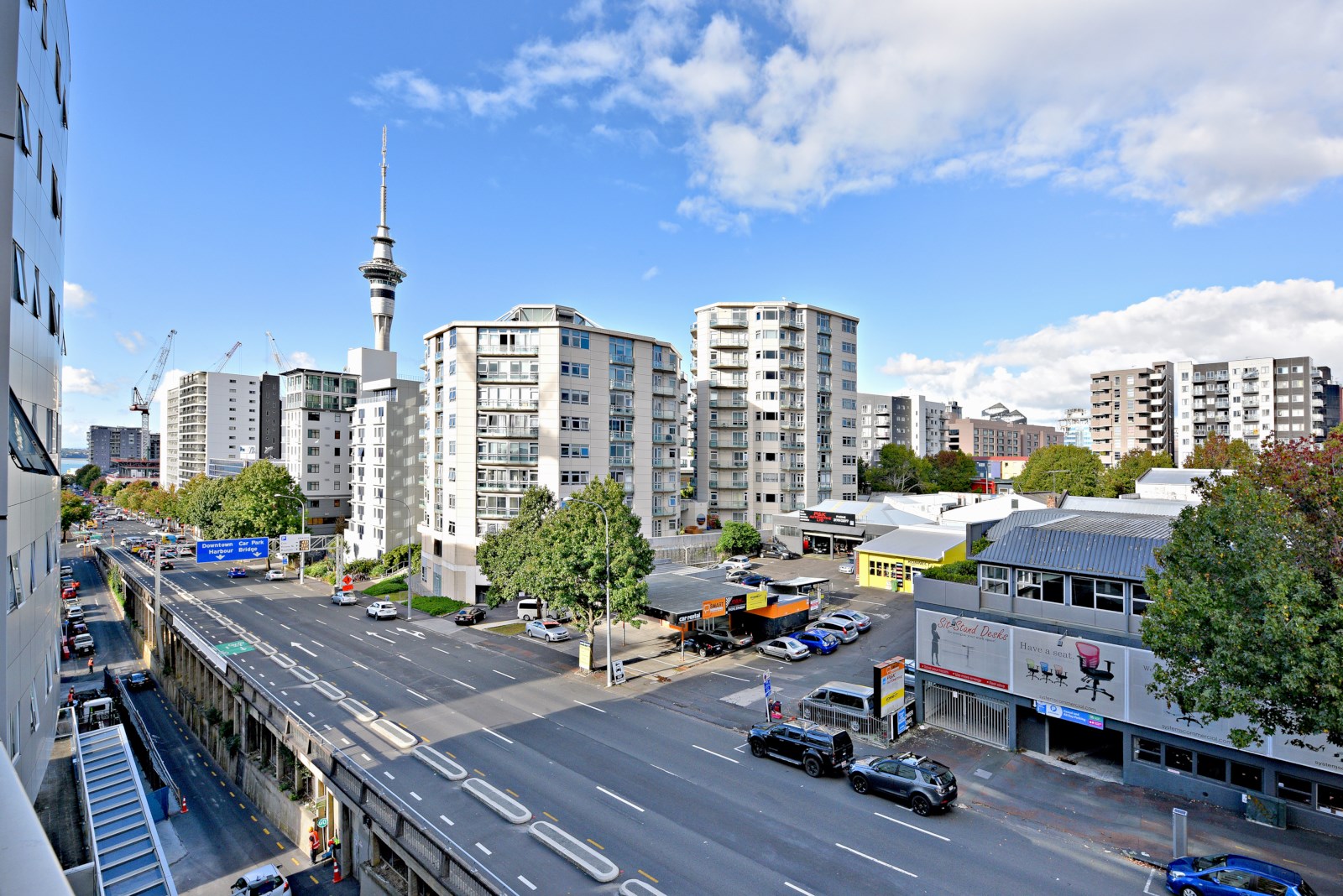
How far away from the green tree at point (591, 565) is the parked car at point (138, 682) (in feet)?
142

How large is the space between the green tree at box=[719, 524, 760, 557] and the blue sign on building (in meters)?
44.0

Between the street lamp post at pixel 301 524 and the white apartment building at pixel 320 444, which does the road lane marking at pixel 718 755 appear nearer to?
the street lamp post at pixel 301 524

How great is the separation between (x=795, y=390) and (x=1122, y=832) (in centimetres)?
6374

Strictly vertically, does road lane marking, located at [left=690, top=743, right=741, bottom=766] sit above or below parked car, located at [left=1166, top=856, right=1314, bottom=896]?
below

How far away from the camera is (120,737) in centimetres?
2927

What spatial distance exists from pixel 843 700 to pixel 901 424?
469 feet

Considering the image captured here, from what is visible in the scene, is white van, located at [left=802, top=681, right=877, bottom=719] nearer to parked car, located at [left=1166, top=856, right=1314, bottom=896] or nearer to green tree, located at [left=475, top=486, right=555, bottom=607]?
parked car, located at [left=1166, top=856, right=1314, bottom=896]

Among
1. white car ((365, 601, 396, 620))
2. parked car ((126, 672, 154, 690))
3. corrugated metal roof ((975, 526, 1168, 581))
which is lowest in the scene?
parked car ((126, 672, 154, 690))

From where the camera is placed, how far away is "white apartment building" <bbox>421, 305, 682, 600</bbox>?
57562 millimetres

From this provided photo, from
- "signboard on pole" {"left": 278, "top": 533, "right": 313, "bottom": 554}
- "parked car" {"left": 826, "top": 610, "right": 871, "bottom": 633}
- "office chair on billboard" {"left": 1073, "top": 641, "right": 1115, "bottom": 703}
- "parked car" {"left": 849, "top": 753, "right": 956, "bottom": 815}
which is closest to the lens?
"parked car" {"left": 849, "top": 753, "right": 956, "bottom": 815}

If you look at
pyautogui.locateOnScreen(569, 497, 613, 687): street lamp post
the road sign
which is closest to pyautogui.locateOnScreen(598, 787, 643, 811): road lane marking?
pyautogui.locateOnScreen(569, 497, 613, 687): street lamp post

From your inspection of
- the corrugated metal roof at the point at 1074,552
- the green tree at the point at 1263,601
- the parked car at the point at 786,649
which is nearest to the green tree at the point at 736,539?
the parked car at the point at 786,649

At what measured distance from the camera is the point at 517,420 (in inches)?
2282

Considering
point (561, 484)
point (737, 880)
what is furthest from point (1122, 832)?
point (561, 484)
